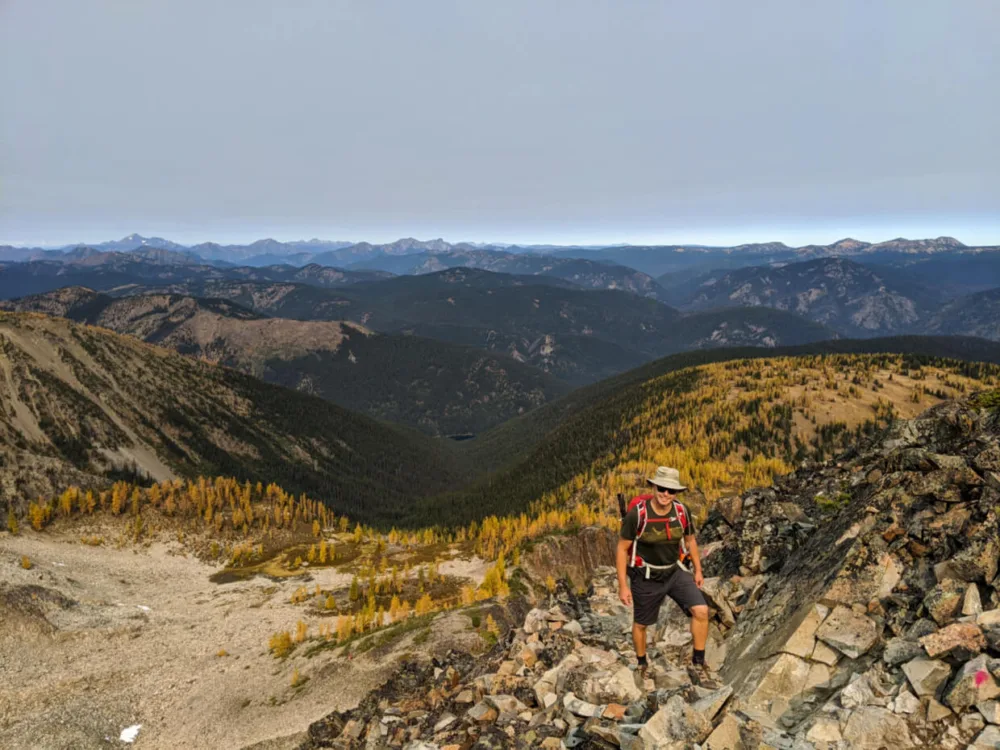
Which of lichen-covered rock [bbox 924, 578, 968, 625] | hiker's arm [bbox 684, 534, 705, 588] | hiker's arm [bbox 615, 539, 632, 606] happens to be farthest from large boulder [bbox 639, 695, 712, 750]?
lichen-covered rock [bbox 924, 578, 968, 625]

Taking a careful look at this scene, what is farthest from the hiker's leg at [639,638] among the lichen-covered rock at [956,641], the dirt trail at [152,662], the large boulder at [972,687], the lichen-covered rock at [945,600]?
the dirt trail at [152,662]

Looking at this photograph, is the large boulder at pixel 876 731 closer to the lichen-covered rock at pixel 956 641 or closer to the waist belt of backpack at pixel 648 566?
the lichen-covered rock at pixel 956 641

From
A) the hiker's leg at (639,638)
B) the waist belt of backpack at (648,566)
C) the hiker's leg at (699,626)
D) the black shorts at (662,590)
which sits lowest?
the hiker's leg at (639,638)

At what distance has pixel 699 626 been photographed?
19500 millimetres

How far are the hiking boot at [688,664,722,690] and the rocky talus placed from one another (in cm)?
50

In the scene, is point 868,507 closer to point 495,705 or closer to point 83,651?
point 495,705

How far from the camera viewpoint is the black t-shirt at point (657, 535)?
18.6 metres

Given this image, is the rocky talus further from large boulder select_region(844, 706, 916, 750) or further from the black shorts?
the black shorts

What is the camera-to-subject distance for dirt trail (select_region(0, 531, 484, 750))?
56.2 m

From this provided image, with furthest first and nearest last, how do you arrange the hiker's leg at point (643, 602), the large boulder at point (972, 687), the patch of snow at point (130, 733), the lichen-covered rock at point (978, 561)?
1. the patch of snow at point (130, 733)
2. the hiker's leg at point (643, 602)
3. the lichen-covered rock at point (978, 561)
4. the large boulder at point (972, 687)

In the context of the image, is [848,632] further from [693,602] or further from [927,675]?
[693,602]

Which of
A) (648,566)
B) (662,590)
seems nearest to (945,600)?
(662,590)

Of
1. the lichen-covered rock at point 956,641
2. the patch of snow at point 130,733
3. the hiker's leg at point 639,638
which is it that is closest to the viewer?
the lichen-covered rock at point 956,641

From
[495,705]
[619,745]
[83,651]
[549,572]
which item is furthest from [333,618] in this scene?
[619,745]
